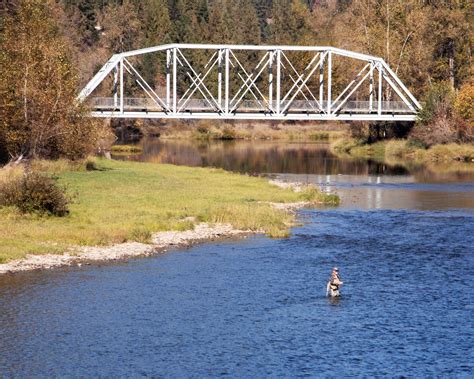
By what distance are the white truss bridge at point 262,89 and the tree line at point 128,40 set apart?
376cm

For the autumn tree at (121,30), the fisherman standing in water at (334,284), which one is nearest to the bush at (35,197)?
the fisherman standing in water at (334,284)

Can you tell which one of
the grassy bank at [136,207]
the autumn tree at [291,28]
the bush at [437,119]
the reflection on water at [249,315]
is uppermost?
the autumn tree at [291,28]

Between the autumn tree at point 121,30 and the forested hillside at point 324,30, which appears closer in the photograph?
the forested hillside at point 324,30

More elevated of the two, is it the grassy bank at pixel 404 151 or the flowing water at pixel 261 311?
the grassy bank at pixel 404 151

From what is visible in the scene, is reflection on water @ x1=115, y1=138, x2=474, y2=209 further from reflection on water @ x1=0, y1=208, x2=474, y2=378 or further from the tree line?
reflection on water @ x1=0, y1=208, x2=474, y2=378

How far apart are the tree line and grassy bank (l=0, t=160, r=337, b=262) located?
333 centimetres

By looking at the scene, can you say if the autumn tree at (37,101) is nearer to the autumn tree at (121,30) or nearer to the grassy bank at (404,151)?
the grassy bank at (404,151)

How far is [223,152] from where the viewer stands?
112 metres

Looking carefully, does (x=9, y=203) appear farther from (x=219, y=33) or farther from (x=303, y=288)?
(x=219, y=33)

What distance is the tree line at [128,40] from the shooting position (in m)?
65.2

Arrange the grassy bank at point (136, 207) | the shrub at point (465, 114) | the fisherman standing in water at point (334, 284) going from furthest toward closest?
the shrub at point (465, 114), the grassy bank at point (136, 207), the fisherman standing in water at point (334, 284)

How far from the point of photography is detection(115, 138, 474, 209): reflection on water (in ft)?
207

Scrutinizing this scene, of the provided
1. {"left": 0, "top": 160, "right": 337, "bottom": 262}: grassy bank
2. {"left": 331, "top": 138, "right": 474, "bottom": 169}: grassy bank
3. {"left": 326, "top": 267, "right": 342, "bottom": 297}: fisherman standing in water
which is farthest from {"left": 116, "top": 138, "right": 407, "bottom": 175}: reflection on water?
{"left": 326, "top": 267, "right": 342, "bottom": 297}: fisherman standing in water

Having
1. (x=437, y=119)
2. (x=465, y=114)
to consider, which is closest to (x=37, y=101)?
(x=437, y=119)
